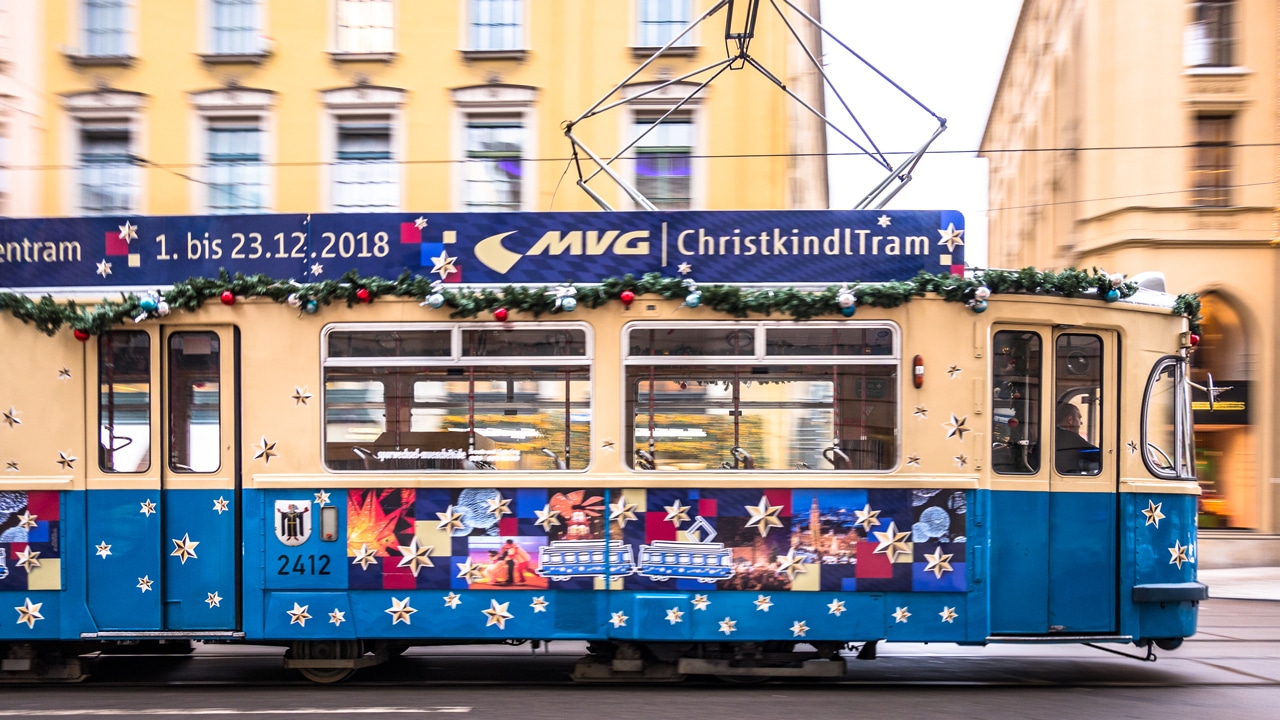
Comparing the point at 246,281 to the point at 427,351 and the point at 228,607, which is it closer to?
the point at 427,351

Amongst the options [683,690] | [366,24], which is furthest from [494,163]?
[683,690]

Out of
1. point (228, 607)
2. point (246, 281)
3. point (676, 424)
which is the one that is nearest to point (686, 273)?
point (676, 424)

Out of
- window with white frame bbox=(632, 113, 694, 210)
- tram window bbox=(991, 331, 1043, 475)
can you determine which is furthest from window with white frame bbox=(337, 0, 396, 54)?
tram window bbox=(991, 331, 1043, 475)

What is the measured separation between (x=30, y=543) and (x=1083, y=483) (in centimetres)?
697

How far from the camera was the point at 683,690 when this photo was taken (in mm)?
6281

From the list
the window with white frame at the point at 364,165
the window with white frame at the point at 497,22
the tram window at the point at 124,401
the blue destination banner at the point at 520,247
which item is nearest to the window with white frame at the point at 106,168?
the window with white frame at the point at 364,165

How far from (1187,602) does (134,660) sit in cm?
774

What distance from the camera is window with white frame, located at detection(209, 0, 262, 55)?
13.8 metres

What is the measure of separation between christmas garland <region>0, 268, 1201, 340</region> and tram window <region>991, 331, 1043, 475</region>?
14.0 inches

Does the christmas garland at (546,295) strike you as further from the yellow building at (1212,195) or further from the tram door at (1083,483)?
the yellow building at (1212,195)

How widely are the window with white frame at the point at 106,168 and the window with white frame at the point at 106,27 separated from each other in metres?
1.02

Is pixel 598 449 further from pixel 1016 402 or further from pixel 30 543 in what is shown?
pixel 30 543

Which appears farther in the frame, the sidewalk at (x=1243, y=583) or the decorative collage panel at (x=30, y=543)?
the sidewalk at (x=1243, y=583)

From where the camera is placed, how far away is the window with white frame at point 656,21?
13.4 meters
